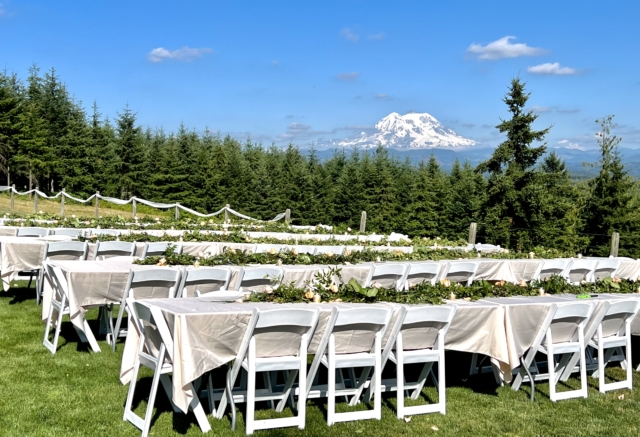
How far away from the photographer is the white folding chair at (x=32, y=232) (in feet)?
31.1

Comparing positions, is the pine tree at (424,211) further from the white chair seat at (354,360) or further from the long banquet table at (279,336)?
the white chair seat at (354,360)

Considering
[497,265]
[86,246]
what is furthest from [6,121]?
[497,265]

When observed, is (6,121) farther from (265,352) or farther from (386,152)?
(265,352)

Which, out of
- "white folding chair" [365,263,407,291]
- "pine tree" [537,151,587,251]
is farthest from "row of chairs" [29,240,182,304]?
"pine tree" [537,151,587,251]

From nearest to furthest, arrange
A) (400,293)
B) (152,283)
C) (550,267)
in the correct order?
1. (400,293)
2. (152,283)
3. (550,267)

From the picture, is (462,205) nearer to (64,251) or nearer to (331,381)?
(64,251)

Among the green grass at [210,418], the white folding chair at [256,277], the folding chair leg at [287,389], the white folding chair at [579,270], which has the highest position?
the white folding chair at [256,277]

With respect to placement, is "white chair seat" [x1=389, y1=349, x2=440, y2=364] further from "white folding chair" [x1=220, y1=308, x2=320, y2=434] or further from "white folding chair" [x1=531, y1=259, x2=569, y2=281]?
"white folding chair" [x1=531, y1=259, x2=569, y2=281]

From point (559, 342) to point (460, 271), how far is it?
2793 millimetres

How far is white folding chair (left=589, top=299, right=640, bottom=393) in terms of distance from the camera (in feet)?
17.7

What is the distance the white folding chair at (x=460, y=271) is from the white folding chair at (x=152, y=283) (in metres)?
3.65

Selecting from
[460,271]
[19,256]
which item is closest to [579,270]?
[460,271]

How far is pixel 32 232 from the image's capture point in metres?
9.61

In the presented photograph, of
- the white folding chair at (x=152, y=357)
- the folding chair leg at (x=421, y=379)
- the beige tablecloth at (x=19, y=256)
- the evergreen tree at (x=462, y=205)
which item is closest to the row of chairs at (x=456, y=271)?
the folding chair leg at (x=421, y=379)
